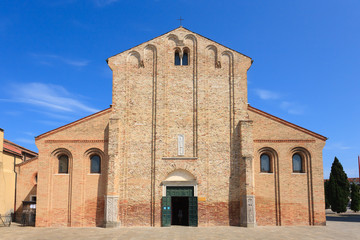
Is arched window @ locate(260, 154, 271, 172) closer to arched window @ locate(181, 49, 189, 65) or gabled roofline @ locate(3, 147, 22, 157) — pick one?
arched window @ locate(181, 49, 189, 65)

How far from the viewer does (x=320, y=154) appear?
20641mm

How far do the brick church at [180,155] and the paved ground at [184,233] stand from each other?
1.19 m

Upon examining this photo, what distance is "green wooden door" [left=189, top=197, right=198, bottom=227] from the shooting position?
19.9 meters

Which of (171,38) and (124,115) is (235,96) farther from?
(124,115)

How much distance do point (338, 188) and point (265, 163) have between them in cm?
1745

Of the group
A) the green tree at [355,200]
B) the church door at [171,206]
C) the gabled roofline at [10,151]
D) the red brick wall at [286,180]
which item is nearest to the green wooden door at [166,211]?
the church door at [171,206]

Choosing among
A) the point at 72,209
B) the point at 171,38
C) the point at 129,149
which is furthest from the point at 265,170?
the point at 72,209

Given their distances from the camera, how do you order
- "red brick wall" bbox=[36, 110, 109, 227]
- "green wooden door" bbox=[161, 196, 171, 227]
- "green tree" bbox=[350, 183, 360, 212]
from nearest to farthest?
"green wooden door" bbox=[161, 196, 171, 227]
"red brick wall" bbox=[36, 110, 109, 227]
"green tree" bbox=[350, 183, 360, 212]

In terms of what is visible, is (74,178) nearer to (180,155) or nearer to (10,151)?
(180,155)

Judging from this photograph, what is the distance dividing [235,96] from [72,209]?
12.6 metres

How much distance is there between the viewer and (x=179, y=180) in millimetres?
20344

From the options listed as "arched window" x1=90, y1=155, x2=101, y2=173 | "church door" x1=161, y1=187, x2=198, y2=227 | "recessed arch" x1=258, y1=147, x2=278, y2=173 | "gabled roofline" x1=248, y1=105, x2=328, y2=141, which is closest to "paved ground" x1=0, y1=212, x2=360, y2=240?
"church door" x1=161, y1=187, x2=198, y2=227

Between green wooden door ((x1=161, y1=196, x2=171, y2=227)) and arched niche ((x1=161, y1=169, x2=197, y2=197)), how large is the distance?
44cm

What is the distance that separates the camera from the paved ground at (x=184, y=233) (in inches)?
627
